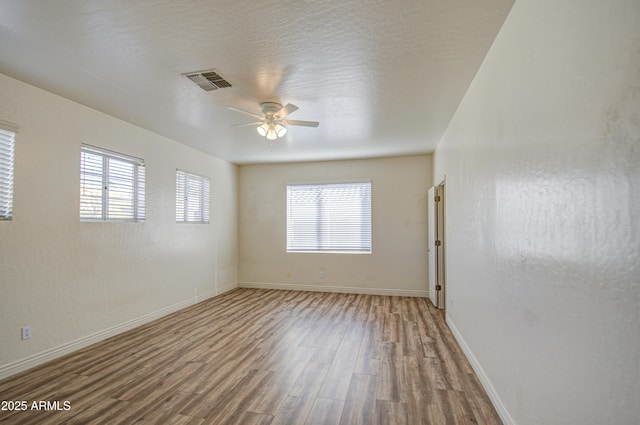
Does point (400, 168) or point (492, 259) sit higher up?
point (400, 168)

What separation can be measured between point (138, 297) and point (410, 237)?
4.56 metres

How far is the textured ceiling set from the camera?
1.89 meters

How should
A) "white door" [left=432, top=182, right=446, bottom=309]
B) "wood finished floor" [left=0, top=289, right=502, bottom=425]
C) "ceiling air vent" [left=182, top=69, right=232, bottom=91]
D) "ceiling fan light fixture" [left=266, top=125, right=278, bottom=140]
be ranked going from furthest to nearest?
"white door" [left=432, top=182, right=446, bottom=309] → "ceiling fan light fixture" [left=266, top=125, right=278, bottom=140] → "ceiling air vent" [left=182, top=69, right=232, bottom=91] → "wood finished floor" [left=0, top=289, right=502, bottom=425]

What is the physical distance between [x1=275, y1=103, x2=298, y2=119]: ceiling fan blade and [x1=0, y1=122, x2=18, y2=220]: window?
2.44m

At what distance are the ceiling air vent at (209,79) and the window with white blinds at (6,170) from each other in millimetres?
1726

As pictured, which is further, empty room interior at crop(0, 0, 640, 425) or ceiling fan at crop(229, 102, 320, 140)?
ceiling fan at crop(229, 102, 320, 140)

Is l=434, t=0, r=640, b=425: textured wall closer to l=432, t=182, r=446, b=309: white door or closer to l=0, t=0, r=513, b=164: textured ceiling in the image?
l=0, t=0, r=513, b=164: textured ceiling

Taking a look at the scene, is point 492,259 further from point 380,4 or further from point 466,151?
point 380,4

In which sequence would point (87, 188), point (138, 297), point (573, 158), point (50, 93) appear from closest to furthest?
point (573, 158)
point (50, 93)
point (87, 188)
point (138, 297)

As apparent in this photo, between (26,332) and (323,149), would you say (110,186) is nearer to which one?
(26,332)

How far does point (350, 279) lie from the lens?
6062 millimetres

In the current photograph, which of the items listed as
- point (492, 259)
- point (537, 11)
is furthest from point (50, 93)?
point (492, 259)

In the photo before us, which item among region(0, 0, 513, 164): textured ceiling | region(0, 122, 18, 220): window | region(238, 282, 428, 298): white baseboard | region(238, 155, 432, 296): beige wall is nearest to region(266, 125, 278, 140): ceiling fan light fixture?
region(0, 0, 513, 164): textured ceiling

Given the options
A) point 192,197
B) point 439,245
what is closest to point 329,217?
point 439,245
